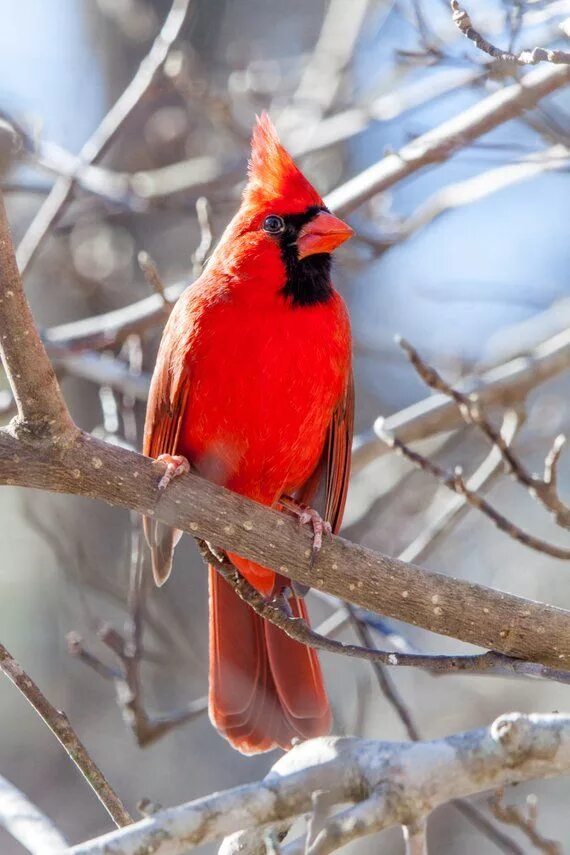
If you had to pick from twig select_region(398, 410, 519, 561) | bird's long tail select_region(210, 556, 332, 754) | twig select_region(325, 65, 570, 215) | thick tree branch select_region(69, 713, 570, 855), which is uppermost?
twig select_region(325, 65, 570, 215)

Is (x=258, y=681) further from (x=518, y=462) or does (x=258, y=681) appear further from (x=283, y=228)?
(x=283, y=228)

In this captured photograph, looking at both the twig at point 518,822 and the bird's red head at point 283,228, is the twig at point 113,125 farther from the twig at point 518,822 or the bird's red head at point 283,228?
the twig at point 518,822

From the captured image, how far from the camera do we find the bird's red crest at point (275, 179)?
3162 millimetres

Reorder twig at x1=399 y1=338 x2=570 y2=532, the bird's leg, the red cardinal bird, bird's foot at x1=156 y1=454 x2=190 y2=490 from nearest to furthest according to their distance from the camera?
bird's foot at x1=156 y1=454 x2=190 y2=490 < the bird's leg < twig at x1=399 y1=338 x2=570 y2=532 < the red cardinal bird

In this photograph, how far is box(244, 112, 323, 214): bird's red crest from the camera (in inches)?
124

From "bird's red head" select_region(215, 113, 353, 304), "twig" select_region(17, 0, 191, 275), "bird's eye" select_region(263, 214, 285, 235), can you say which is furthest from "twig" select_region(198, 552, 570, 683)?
"twig" select_region(17, 0, 191, 275)

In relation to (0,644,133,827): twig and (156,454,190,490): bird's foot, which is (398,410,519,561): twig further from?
(0,644,133,827): twig

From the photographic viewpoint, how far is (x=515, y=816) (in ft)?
7.87

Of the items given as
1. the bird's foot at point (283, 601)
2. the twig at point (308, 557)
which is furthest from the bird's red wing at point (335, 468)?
the twig at point (308, 557)

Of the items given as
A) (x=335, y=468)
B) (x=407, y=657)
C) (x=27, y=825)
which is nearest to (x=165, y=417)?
(x=335, y=468)

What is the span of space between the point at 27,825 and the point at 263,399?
118 centimetres

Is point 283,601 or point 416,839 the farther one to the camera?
point 283,601

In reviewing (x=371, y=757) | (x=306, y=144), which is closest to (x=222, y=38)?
(x=306, y=144)

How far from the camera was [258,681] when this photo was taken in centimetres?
315
